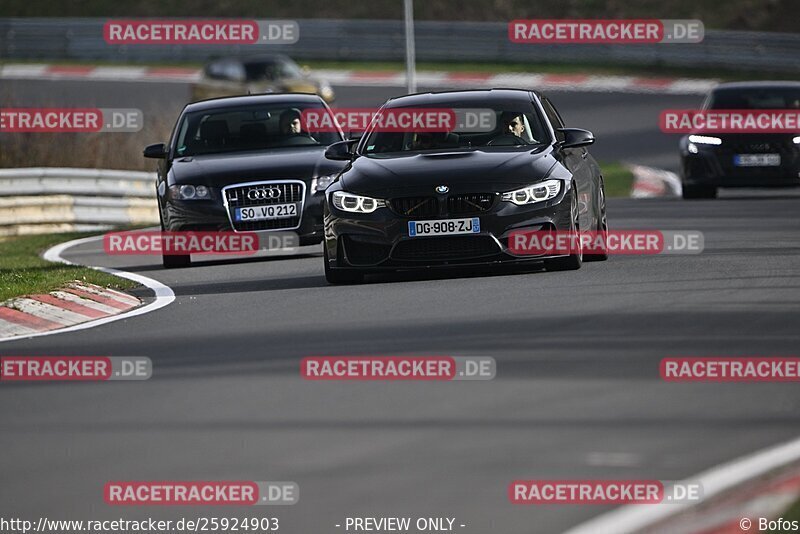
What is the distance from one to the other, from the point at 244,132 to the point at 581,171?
15.9 feet

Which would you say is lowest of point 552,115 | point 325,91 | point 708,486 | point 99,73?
point 708,486

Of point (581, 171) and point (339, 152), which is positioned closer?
point (581, 171)

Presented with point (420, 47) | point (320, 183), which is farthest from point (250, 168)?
point (420, 47)

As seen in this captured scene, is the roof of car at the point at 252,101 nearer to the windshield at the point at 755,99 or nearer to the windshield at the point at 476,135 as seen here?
the windshield at the point at 476,135

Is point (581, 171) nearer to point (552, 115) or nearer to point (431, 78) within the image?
point (552, 115)

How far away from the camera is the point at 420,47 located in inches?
1960

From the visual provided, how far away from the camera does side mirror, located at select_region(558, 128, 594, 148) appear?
14.6m

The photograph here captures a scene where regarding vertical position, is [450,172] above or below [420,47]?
below

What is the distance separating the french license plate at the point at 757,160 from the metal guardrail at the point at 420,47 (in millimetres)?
21832

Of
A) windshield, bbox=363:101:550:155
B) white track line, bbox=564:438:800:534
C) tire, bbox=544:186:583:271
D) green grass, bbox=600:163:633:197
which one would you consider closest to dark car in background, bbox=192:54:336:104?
green grass, bbox=600:163:633:197

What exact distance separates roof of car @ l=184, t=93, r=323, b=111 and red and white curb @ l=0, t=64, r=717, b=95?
80.9ft

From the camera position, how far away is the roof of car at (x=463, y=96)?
1521cm

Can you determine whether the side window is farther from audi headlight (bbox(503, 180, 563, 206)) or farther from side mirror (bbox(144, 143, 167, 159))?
side mirror (bbox(144, 143, 167, 159))

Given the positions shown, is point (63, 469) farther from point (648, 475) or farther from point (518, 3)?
point (518, 3)
